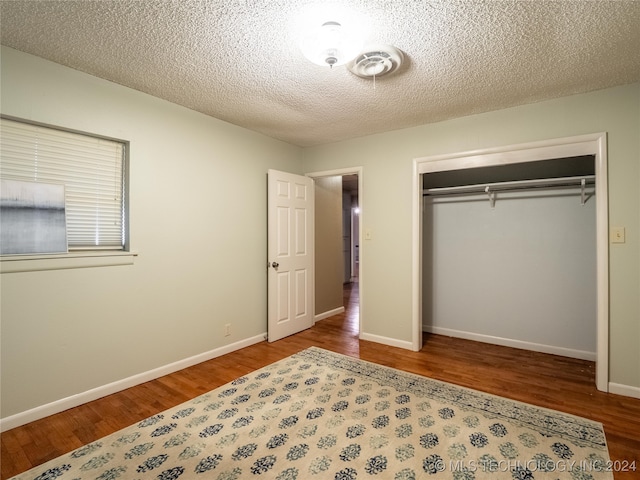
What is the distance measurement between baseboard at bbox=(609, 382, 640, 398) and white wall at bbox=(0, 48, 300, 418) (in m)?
3.32

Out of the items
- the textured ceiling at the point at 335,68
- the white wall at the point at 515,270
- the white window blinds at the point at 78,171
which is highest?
the textured ceiling at the point at 335,68

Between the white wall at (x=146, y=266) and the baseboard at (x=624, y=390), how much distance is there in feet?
10.9

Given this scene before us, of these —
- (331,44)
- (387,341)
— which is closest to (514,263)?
(387,341)

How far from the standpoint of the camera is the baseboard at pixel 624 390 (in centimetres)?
246

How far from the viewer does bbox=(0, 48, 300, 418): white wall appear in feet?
7.04

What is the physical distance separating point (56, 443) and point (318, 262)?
133 inches

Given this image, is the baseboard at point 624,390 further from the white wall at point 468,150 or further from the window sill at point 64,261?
the window sill at point 64,261

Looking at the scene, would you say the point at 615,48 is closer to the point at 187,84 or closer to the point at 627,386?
the point at 627,386

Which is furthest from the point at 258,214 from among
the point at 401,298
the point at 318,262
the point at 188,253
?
the point at 401,298

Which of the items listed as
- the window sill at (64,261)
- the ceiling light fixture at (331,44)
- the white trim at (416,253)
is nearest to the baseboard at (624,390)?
the white trim at (416,253)

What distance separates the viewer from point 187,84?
255 centimetres

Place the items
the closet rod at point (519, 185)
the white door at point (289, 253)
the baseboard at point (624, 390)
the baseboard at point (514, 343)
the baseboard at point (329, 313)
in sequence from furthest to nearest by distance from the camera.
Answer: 1. the baseboard at point (329, 313)
2. the white door at point (289, 253)
3. the baseboard at point (514, 343)
4. the closet rod at point (519, 185)
5. the baseboard at point (624, 390)

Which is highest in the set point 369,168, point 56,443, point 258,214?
point 369,168

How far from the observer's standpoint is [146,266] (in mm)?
2752
